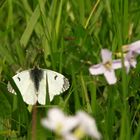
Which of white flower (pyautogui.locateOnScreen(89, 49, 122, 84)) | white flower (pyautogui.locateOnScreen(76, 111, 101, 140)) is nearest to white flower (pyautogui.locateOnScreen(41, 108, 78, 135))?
white flower (pyautogui.locateOnScreen(76, 111, 101, 140))

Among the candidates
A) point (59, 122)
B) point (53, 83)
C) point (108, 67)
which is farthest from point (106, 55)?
point (59, 122)

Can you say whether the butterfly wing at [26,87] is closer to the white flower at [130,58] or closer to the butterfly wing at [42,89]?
the butterfly wing at [42,89]

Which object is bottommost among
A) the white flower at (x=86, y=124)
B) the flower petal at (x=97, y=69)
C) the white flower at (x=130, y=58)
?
the white flower at (x=86, y=124)

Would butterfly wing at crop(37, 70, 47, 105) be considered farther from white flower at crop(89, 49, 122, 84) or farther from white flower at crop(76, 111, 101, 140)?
white flower at crop(76, 111, 101, 140)

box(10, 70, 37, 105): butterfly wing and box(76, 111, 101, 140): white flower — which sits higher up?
box(10, 70, 37, 105): butterfly wing

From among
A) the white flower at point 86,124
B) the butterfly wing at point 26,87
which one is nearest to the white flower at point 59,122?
the white flower at point 86,124

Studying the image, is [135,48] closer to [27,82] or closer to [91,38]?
[27,82]

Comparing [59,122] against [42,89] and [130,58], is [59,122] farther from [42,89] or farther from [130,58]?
[42,89]
